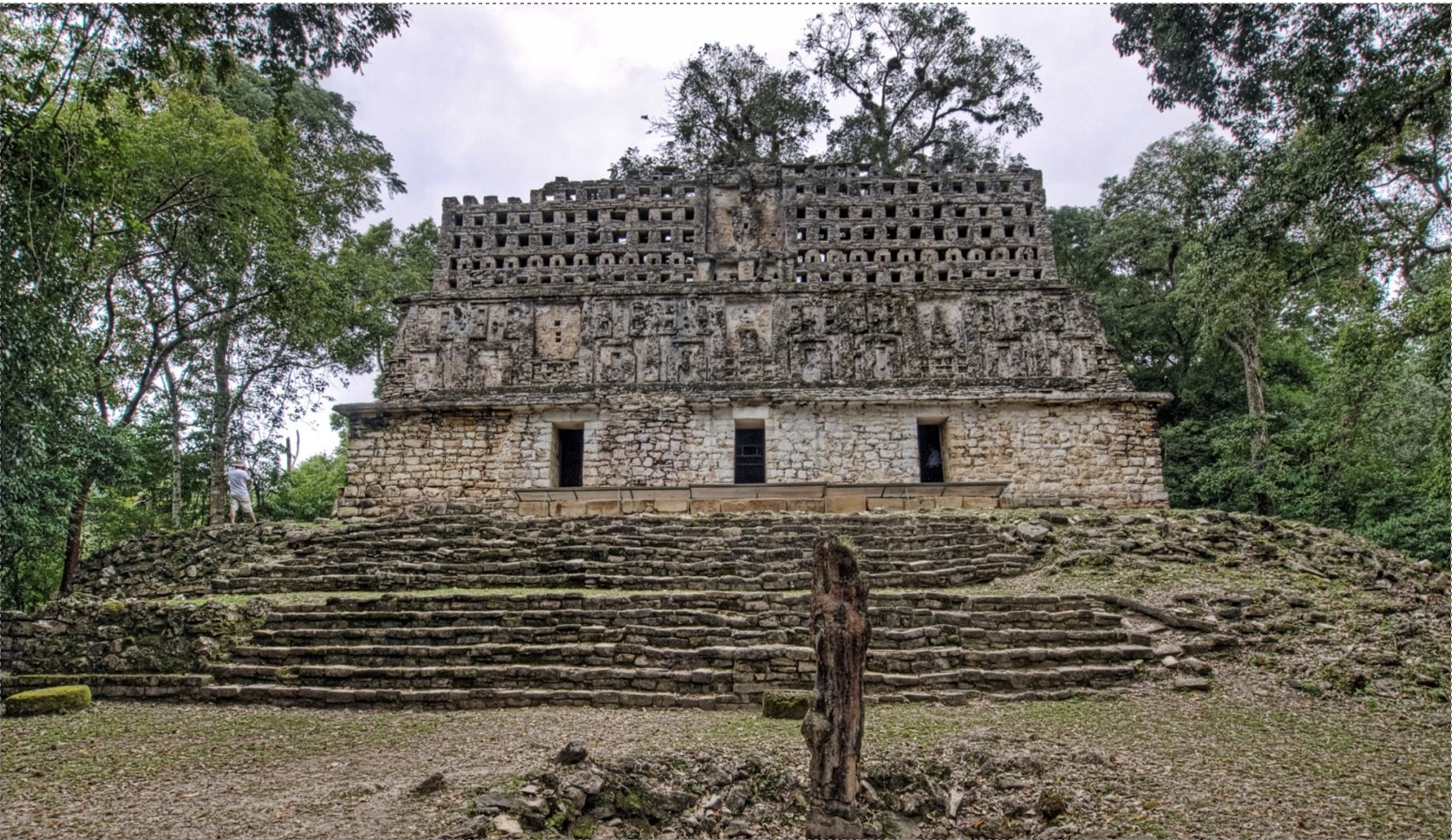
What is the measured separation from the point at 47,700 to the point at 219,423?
12354mm

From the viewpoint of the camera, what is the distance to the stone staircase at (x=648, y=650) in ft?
22.7

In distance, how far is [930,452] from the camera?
16.5 meters

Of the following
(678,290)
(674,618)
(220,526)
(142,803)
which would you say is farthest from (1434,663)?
(220,526)

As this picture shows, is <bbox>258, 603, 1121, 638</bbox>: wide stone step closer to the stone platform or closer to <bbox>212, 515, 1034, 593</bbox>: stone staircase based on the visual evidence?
<bbox>212, 515, 1034, 593</bbox>: stone staircase

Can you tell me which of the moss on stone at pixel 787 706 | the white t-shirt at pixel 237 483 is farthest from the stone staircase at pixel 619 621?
the white t-shirt at pixel 237 483

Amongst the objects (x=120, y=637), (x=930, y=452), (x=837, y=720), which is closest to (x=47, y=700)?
(x=120, y=637)

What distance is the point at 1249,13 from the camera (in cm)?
762

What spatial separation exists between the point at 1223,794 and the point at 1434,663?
3.86 metres

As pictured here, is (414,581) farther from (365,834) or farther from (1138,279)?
(1138,279)

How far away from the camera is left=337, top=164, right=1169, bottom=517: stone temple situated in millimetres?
15359

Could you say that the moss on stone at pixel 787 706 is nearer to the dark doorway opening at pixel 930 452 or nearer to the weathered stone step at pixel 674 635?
the weathered stone step at pixel 674 635

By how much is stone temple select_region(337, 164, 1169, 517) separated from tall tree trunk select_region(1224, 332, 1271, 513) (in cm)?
305

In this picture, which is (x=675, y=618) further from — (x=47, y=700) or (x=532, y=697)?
(x=47, y=700)

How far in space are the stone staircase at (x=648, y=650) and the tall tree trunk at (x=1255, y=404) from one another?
36.5 feet
